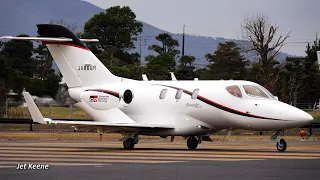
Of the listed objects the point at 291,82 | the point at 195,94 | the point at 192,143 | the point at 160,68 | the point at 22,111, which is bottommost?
the point at 192,143

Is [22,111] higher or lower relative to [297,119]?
lower

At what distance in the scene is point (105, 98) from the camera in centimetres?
3466

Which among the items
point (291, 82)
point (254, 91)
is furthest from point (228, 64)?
point (254, 91)

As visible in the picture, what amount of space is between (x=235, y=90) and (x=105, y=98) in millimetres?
5825

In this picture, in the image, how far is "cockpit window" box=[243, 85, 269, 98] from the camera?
102 feet

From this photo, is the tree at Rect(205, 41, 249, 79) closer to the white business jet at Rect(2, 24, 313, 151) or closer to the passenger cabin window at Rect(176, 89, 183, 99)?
the white business jet at Rect(2, 24, 313, 151)

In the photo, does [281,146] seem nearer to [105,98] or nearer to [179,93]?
[179,93]

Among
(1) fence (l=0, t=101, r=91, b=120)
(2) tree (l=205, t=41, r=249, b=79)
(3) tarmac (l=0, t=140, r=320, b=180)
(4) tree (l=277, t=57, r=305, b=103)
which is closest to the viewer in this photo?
(3) tarmac (l=0, t=140, r=320, b=180)

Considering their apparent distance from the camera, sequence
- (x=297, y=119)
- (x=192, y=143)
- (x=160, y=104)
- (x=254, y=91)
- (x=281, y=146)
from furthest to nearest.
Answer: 1. (x=160, y=104)
2. (x=192, y=143)
3. (x=254, y=91)
4. (x=281, y=146)
5. (x=297, y=119)

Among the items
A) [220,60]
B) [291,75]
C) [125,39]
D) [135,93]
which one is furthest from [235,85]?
[125,39]

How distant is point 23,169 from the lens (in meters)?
20.3

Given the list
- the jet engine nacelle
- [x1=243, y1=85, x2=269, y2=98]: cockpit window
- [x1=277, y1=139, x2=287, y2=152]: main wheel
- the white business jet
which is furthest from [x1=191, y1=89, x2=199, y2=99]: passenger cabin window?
[x1=277, y1=139, x2=287, y2=152]: main wheel

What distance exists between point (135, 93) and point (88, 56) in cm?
292

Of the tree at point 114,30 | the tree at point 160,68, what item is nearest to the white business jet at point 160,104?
the tree at point 160,68
